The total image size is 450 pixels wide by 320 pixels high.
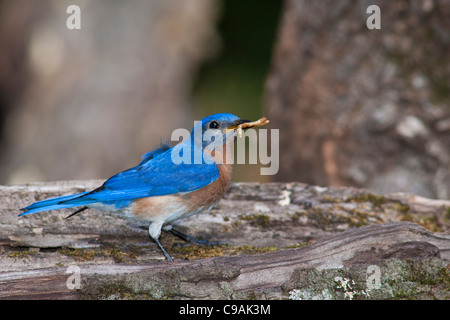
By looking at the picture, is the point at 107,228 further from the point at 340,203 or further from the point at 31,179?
the point at 31,179

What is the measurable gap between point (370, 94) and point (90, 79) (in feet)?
16.1

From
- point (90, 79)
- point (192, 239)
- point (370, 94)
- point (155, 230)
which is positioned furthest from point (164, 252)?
point (90, 79)

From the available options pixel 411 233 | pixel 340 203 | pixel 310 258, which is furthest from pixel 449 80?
pixel 310 258

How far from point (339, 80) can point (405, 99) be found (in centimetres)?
87

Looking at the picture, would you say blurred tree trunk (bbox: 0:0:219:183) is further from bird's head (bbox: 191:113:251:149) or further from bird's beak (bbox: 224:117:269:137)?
bird's beak (bbox: 224:117:269:137)

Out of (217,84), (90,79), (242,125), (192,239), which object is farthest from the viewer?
(217,84)

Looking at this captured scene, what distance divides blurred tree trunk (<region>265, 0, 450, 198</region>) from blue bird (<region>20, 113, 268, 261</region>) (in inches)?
102

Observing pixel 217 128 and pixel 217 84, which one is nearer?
pixel 217 128

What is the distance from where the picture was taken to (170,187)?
13.1 ft

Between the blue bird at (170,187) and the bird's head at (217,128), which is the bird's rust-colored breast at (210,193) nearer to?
the blue bird at (170,187)

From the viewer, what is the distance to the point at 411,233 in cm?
350

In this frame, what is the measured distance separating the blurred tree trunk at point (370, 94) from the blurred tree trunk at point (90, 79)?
307 cm

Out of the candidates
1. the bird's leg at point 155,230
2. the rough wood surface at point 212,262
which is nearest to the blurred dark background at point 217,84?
the rough wood surface at point 212,262

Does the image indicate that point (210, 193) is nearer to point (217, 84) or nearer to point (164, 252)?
point (164, 252)
